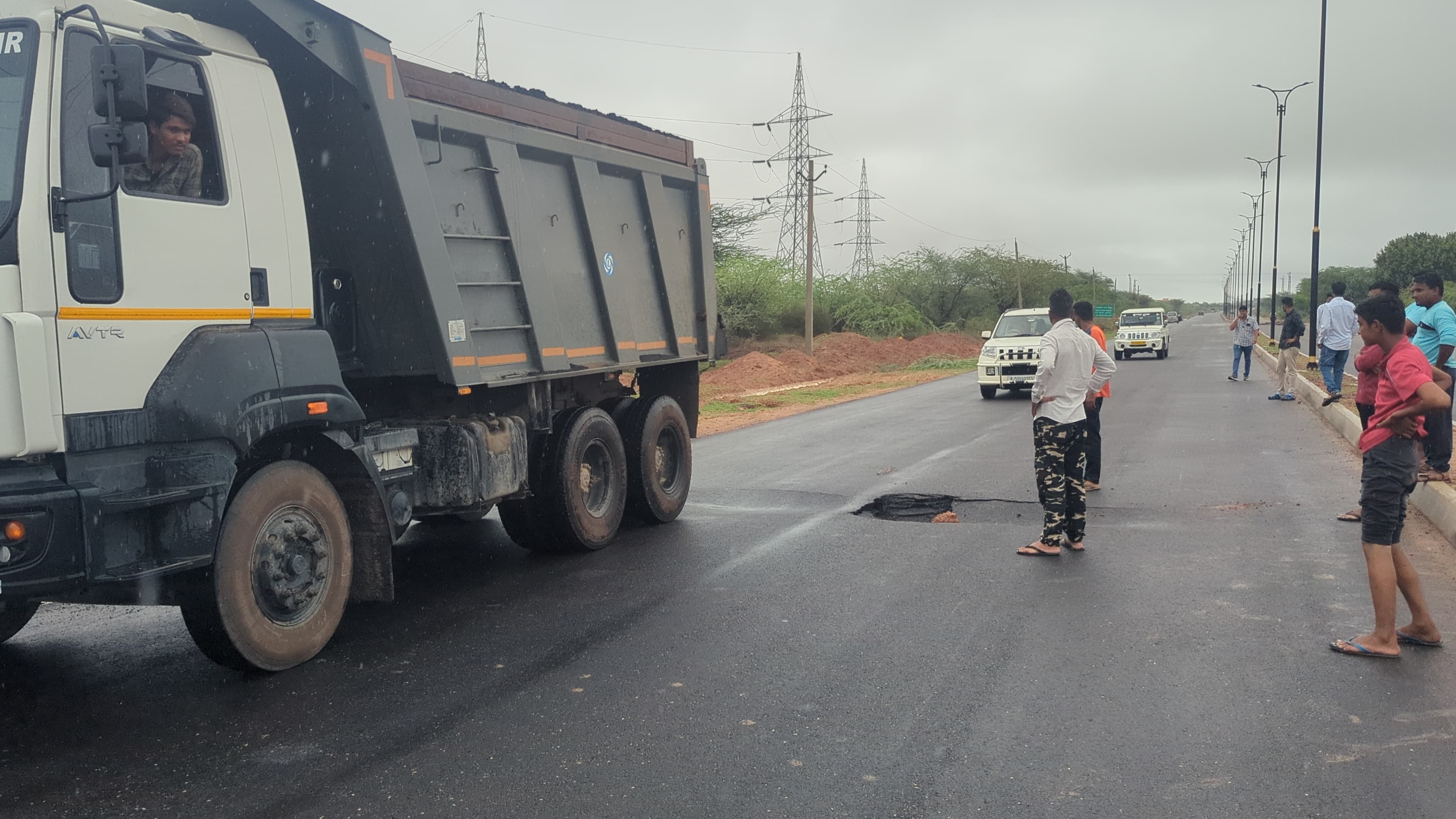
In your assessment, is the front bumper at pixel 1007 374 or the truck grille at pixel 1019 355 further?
the front bumper at pixel 1007 374

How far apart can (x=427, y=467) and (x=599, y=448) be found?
202 cm

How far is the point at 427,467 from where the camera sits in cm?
648

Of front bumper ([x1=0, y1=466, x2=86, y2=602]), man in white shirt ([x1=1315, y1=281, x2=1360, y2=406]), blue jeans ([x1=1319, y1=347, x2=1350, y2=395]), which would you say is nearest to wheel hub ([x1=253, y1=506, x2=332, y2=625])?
front bumper ([x1=0, y1=466, x2=86, y2=602])

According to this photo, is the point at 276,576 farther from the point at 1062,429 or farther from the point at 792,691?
the point at 1062,429

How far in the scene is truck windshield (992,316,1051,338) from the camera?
2166cm

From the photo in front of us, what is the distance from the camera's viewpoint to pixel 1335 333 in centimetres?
1594

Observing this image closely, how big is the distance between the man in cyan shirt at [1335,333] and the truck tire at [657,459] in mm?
10859

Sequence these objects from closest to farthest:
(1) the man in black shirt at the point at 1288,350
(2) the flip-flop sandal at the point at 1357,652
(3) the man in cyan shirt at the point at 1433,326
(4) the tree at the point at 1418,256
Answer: (2) the flip-flop sandal at the point at 1357,652 → (3) the man in cyan shirt at the point at 1433,326 → (1) the man in black shirt at the point at 1288,350 → (4) the tree at the point at 1418,256

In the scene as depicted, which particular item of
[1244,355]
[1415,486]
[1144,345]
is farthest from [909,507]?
[1144,345]

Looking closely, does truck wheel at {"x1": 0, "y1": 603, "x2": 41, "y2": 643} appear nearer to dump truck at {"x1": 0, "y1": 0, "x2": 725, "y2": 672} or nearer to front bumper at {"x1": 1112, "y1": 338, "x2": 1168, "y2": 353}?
dump truck at {"x1": 0, "y1": 0, "x2": 725, "y2": 672}

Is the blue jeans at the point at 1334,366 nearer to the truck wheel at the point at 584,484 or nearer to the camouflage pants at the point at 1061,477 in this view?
the camouflage pants at the point at 1061,477

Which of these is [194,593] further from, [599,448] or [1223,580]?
[1223,580]

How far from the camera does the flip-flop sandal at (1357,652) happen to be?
5191 mm

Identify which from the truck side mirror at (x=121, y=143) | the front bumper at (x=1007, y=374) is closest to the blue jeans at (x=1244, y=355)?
the front bumper at (x=1007, y=374)
